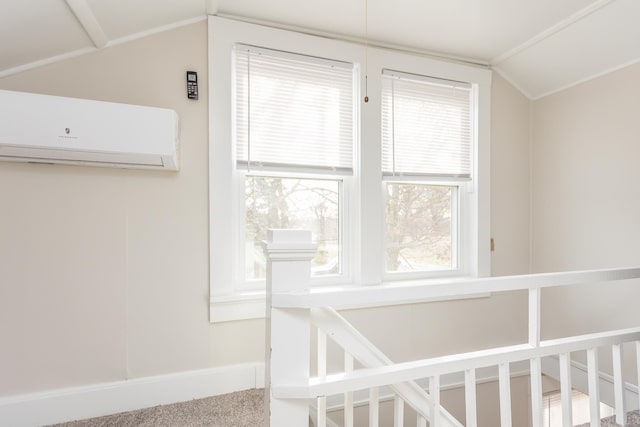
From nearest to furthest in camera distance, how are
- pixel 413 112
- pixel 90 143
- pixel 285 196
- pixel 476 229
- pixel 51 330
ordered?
pixel 90 143 → pixel 51 330 → pixel 285 196 → pixel 413 112 → pixel 476 229

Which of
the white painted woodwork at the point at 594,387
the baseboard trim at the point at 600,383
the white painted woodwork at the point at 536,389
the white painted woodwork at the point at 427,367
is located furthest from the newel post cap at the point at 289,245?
the baseboard trim at the point at 600,383

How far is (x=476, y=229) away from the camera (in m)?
2.53

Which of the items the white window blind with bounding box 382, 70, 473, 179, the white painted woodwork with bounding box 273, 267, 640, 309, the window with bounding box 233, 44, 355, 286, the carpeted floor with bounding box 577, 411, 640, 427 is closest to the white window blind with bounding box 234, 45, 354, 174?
the window with bounding box 233, 44, 355, 286

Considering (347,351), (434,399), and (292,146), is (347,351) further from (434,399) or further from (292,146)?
(292,146)

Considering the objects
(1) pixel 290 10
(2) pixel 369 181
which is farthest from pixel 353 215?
(1) pixel 290 10

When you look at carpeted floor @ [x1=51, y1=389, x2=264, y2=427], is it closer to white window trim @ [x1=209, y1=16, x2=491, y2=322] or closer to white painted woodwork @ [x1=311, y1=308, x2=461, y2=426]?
white window trim @ [x1=209, y1=16, x2=491, y2=322]

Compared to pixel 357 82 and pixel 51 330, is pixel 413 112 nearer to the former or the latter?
pixel 357 82

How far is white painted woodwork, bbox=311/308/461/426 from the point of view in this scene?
3.30 ft

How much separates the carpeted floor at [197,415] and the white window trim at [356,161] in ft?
1.37

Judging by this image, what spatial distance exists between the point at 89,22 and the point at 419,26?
1.74 m

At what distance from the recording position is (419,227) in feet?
8.09

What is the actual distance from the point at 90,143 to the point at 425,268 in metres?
2.13

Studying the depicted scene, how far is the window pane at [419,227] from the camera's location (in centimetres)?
239

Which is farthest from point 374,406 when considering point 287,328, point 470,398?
point 287,328
